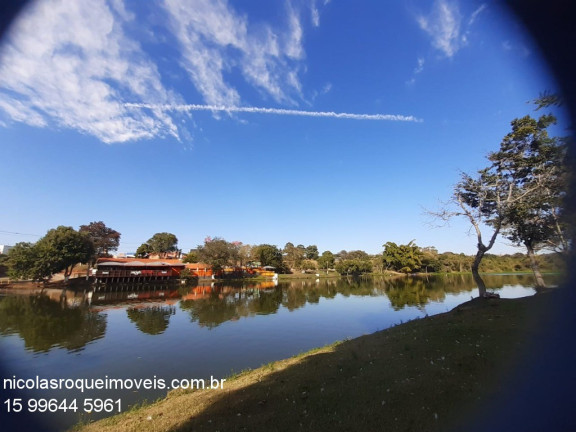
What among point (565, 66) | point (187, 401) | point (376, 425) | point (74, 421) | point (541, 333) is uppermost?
point (565, 66)

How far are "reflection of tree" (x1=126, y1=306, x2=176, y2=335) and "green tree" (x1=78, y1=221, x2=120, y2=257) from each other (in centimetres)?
4346

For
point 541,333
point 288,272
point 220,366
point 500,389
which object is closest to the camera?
point 500,389

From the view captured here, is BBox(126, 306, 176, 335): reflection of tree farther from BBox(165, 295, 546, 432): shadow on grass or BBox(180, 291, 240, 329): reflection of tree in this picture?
BBox(165, 295, 546, 432): shadow on grass

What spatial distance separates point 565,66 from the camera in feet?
12.6

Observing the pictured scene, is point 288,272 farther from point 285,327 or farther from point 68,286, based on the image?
point 285,327

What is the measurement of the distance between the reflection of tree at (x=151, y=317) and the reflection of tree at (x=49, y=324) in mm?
2187

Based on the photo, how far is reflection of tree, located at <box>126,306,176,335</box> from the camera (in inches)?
744

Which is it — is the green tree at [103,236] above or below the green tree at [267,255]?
above

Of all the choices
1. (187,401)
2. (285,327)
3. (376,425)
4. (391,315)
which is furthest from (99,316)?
(376,425)

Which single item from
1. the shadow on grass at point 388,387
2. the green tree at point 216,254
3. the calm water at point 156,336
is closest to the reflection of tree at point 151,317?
the calm water at point 156,336

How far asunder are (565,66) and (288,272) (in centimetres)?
7828

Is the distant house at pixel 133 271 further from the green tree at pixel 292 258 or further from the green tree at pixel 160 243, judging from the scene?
the green tree at pixel 292 258

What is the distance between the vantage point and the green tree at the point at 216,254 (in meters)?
60.8

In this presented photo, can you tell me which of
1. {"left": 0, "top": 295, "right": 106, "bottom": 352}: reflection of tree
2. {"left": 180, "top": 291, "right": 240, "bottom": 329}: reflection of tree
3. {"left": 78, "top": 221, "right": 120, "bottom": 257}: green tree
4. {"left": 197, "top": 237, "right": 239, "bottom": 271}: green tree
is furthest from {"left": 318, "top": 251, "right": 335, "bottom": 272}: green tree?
{"left": 0, "top": 295, "right": 106, "bottom": 352}: reflection of tree
